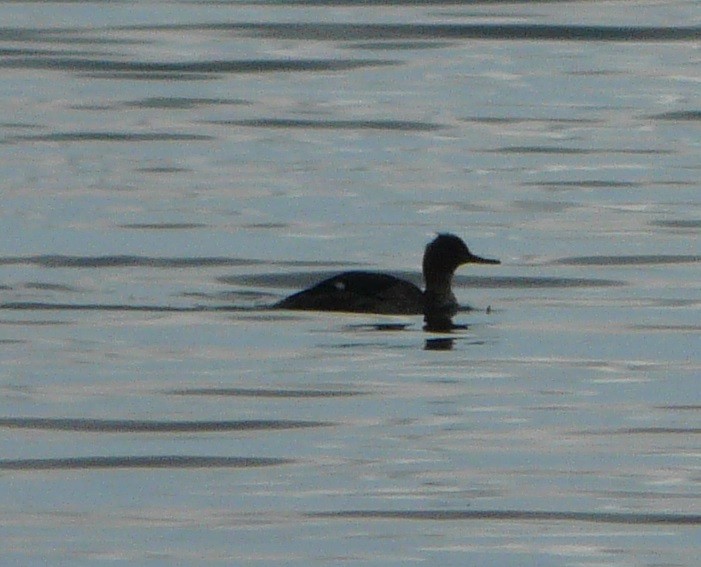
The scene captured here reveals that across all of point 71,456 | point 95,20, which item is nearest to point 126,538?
point 71,456

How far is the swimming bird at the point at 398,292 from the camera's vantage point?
16.6 m

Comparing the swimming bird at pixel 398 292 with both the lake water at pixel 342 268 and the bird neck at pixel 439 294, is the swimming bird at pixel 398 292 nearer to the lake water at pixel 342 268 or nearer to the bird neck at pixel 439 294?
the bird neck at pixel 439 294

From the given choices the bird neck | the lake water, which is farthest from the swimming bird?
the lake water

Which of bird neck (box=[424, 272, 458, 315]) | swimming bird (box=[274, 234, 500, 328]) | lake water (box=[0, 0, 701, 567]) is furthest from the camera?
bird neck (box=[424, 272, 458, 315])

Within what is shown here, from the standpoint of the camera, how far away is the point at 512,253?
64.8ft

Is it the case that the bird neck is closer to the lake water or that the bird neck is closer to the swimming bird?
the swimming bird

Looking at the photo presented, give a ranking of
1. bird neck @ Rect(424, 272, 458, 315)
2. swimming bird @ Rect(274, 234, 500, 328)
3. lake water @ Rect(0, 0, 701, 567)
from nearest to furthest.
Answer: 1. lake water @ Rect(0, 0, 701, 567)
2. swimming bird @ Rect(274, 234, 500, 328)
3. bird neck @ Rect(424, 272, 458, 315)

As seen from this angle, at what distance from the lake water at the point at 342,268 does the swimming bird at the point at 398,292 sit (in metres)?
0.12

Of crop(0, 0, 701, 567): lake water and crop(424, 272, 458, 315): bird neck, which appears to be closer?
crop(0, 0, 701, 567): lake water

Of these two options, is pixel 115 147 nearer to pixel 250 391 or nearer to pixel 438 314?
pixel 438 314

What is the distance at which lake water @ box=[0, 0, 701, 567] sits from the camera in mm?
10477

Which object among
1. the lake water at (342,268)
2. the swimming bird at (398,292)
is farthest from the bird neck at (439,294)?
the lake water at (342,268)

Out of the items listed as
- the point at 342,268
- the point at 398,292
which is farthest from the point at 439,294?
the point at 342,268

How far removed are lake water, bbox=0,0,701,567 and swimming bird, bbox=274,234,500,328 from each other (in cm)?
12
